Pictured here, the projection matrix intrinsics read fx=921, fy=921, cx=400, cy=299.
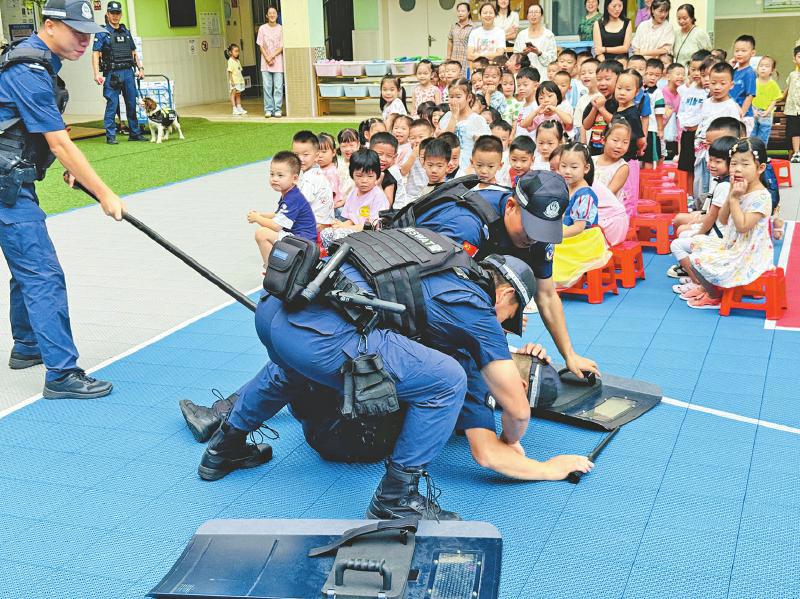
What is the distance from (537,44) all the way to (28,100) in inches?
319

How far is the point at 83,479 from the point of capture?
12.8 ft

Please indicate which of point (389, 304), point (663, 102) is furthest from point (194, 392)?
point (663, 102)

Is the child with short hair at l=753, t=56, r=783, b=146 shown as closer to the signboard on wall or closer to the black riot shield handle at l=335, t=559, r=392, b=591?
the signboard on wall

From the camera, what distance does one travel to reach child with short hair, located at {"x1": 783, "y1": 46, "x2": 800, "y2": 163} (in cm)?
1090

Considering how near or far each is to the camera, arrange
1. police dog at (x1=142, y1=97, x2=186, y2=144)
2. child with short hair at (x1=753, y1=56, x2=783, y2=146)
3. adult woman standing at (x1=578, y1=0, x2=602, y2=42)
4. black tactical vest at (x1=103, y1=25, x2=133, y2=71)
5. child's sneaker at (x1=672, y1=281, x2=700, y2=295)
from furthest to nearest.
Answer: police dog at (x1=142, y1=97, x2=186, y2=144) → black tactical vest at (x1=103, y1=25, x2=133, y2=71) → adult woman standing at (x1=578, y1=0, x2=602, y2=42) → child with short hair at (x1=753, y1=56, x2=783, y2=146) → child's sneaker at (x1=672, y1=281, x2=700, y2=295)

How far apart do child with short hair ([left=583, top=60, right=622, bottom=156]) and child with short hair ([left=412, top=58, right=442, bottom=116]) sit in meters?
2.43

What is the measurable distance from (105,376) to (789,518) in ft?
11.4

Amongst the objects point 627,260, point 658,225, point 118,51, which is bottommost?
point 627,260

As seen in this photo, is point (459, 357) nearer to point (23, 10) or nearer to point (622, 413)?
point (622, 413)

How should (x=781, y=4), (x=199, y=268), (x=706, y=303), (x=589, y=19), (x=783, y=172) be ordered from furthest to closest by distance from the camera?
(x=781, y=4) → (x=589, y=19) → (x=783, y=172) → (x=706, y=303) → (x=199, y=268)

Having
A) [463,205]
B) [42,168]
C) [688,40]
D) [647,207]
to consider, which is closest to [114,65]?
[688,40]

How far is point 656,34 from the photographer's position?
11375 mm

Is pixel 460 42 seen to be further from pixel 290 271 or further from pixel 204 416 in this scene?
pixel 290 271

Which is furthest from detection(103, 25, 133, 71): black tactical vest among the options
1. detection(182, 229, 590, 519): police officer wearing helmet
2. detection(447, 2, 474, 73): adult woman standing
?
detection(182, 229, 590, 519): police officer wearing helmet
